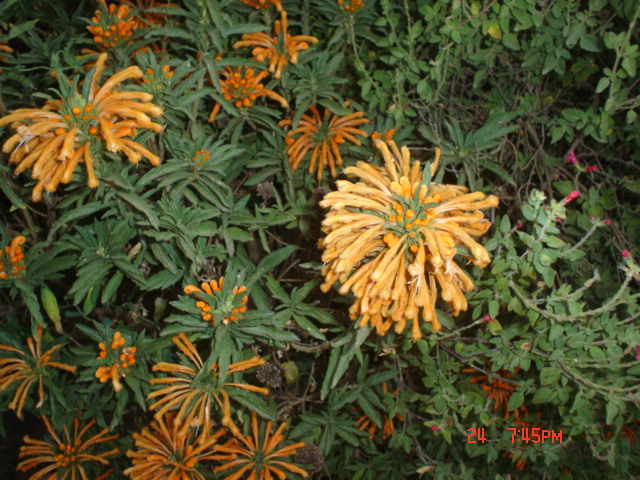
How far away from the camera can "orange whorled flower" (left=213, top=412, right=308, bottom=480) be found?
1.87 meters

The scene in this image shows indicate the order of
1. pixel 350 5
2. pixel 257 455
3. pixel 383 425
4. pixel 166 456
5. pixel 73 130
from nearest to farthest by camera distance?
1. pixel 73 130
2. pixel 166 456
3. pixel 257 455
4. pixel 350 5
5. pixel 383 425

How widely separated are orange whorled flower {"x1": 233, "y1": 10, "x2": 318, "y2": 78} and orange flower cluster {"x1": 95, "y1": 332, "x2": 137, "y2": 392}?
49.2 inches

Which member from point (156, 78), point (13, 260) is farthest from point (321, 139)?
point (13, 260)

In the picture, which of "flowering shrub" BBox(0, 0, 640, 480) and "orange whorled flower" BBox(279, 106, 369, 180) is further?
"orange whorled flower" BBox(279, 106, 369, 180)

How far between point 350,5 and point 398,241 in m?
1.36

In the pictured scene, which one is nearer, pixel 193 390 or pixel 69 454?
pixel 193 390

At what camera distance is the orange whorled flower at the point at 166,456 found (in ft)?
5.86

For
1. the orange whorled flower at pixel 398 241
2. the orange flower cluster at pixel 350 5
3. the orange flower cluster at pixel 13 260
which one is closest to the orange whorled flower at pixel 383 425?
the orange whorled flower at pixel 398 241

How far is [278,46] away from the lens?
6.58 feet

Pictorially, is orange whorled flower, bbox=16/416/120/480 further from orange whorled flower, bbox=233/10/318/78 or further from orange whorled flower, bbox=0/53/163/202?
orange whorled flower, bbox=233/10/318/78

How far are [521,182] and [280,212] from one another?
46.6 inches

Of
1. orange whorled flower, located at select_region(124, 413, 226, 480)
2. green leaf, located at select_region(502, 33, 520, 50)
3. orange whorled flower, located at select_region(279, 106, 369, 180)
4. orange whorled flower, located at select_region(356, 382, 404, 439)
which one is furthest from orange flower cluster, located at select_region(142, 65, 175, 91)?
orange whorled flower, located at select_region(356, 382, 404, 439)

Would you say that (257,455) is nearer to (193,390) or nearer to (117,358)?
(193,390)

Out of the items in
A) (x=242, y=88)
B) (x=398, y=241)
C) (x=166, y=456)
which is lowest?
(x=166, y=456)
